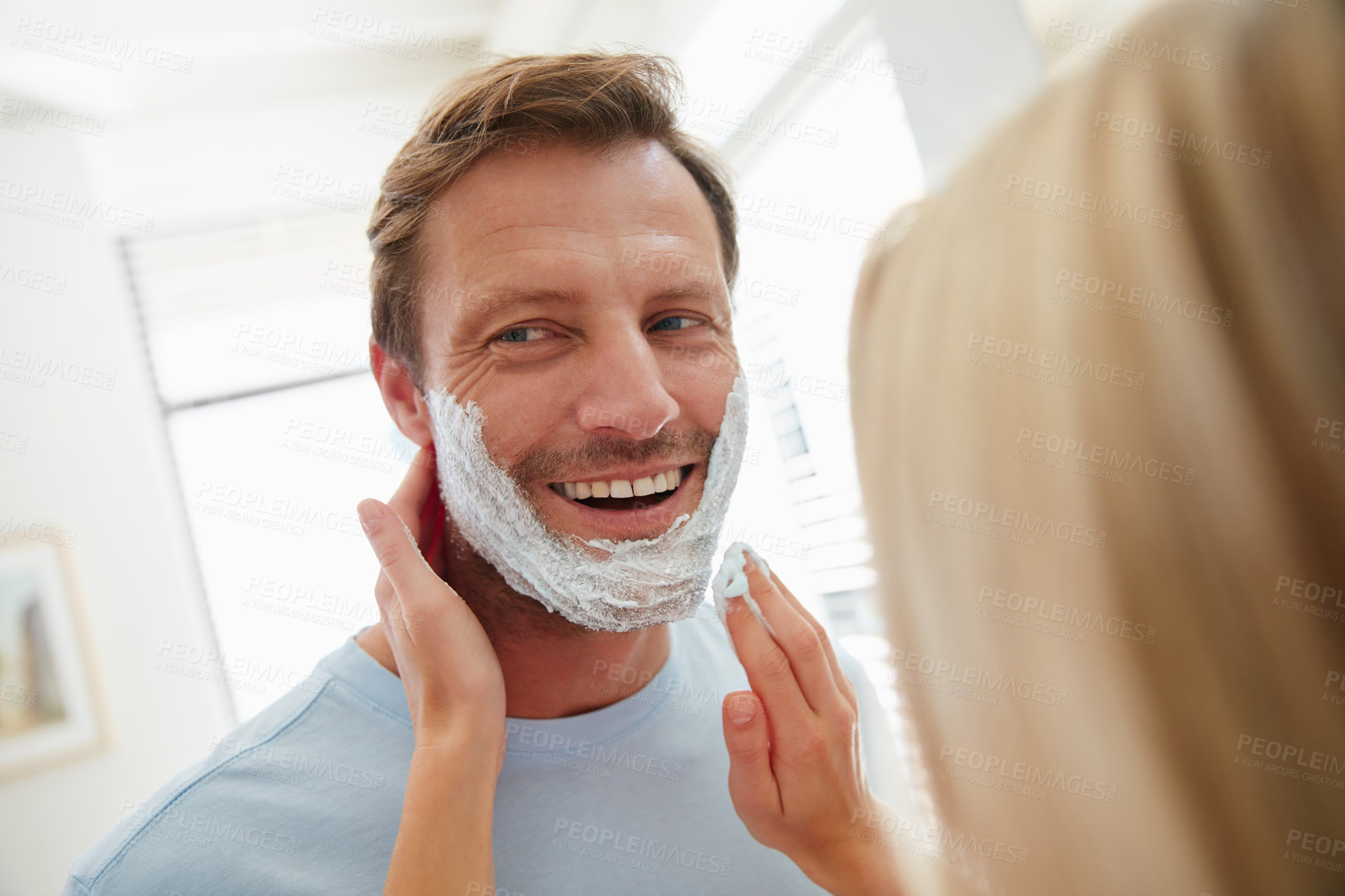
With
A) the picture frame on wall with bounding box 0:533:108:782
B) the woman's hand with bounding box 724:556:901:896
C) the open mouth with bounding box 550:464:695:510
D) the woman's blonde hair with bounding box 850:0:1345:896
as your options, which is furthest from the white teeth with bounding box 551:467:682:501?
the picture frame on wall with bounding box 0:533:108:782

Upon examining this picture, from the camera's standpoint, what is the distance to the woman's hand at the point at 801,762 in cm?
73

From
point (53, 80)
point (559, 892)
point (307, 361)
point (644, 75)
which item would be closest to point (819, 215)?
point (644, 75)

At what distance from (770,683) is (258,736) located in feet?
1.91

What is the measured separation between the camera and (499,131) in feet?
3.19

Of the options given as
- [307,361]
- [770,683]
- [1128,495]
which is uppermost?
[307,361]

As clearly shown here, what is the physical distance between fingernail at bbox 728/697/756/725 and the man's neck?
0.25 meters

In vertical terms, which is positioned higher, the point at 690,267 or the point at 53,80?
the point at 53,80

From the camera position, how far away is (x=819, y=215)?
2090 mm

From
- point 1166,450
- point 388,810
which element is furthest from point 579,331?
point 1166,450

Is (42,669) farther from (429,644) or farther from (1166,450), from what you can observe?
(1166,450)

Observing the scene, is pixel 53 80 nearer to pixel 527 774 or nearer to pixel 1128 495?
pixel 527 774

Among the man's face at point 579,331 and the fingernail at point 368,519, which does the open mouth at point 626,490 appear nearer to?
the man's face at point 579,331

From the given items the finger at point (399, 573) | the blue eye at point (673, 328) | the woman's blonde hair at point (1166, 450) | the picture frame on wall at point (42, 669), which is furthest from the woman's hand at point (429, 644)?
the picture frame on wall at point (42, 669)

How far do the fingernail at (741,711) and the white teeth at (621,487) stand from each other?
0.31m
